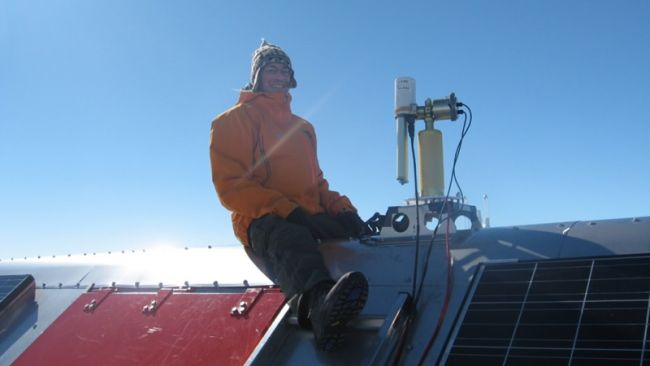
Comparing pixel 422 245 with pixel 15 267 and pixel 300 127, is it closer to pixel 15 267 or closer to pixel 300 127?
pixel 300 127

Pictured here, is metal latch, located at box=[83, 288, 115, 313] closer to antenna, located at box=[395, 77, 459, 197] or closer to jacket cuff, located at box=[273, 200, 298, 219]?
jacket cuff, located at box=[273, 200, 298, 219]

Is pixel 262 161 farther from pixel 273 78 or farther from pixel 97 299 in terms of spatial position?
pixel 97 299

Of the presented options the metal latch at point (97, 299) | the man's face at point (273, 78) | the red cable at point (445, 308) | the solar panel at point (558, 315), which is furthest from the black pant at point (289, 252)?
the metal latch at point (97, 299)

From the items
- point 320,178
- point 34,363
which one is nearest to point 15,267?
point 34,363

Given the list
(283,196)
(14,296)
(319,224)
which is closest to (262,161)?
(283,196)

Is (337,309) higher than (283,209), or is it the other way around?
(283,209)

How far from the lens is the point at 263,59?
4.09m

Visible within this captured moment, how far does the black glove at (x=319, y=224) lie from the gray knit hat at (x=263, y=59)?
1.02m

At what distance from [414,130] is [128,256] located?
2696mm

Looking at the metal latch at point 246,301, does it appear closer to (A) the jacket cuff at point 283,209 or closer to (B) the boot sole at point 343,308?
(A) the jacket cuff at point 283,209

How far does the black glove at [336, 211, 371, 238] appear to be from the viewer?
13.0 ft

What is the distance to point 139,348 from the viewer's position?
3.62 m

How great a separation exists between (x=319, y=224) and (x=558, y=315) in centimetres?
158

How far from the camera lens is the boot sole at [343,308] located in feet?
8.83
